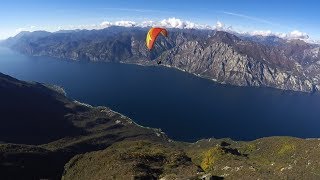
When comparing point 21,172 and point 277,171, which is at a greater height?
point 277,171

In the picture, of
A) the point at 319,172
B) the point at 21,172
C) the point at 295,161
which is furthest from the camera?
the point at 21,172

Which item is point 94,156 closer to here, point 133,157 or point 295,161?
point 133,157

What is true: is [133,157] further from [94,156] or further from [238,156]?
[238,156]

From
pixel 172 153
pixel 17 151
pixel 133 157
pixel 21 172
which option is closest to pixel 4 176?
pixel 21 172

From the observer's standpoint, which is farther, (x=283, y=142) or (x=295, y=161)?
(x=283, y=142)

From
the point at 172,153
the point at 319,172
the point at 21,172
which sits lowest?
the point at 21,172

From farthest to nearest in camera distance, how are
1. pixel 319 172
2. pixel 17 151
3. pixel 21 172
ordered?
pixel 17 151 → pixel 21 172 → pixel 319 172

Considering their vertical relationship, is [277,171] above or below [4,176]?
above

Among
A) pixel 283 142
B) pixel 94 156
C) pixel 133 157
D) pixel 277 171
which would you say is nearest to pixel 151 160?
pixel 133 157

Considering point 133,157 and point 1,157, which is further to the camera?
point 1,157
